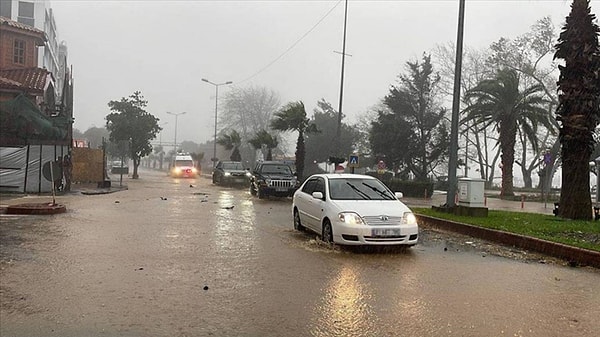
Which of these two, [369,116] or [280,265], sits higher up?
[369,116]

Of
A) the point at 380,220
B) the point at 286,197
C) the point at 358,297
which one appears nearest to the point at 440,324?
the point at 358,297

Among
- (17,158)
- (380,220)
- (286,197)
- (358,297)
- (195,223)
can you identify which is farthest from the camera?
(286,197)

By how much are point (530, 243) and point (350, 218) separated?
156 inches

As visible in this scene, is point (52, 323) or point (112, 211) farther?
point (112, 211)

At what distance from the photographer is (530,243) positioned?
1109 centimetres

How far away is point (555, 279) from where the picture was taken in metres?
8.09

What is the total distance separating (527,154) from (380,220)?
52.6 meters

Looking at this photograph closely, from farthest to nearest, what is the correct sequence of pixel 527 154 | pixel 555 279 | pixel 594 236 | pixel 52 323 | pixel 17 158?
pixel 527 154 < pixel 17 158 < pixel 594 236 < pixel 555 279 < pixel 52 323

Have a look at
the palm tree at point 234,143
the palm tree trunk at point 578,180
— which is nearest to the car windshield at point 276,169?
the palm tree trunk at point 578,180

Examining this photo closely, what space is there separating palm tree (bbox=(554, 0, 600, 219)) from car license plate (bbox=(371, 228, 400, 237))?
7709mm

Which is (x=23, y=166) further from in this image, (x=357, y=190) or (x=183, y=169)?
(x=183, y=169)

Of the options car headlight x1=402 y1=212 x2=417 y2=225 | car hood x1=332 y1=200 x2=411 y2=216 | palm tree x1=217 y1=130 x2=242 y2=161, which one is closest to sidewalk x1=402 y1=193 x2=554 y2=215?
car hood x1=332 y1=200 x2=411 y2=216

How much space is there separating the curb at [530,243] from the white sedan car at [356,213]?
254 cm

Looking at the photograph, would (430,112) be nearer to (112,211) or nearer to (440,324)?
(112,211)
